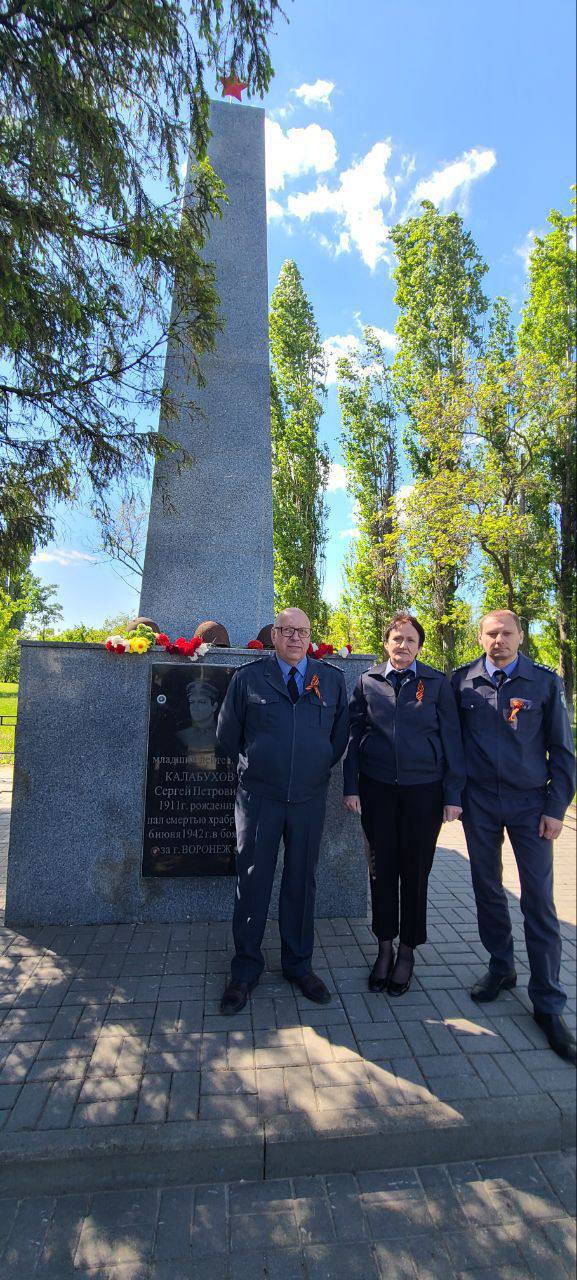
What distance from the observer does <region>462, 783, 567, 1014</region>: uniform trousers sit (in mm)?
2664

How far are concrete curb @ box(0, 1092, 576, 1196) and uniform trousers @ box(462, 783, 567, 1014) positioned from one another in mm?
563

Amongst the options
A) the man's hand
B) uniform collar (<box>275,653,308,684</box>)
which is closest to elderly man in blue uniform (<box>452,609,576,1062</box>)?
the man's hand

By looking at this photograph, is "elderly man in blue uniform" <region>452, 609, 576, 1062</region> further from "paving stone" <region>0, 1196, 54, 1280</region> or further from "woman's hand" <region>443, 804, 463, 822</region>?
"paving stone" <region>0, 1196, 54, 1280</region>

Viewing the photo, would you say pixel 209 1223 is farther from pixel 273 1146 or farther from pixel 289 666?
pixel 289 666

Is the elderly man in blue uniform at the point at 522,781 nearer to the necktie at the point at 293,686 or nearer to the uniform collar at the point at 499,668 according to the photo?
the uniform collar at the point at 499,668

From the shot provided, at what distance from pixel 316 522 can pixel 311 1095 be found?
21998 millimetres

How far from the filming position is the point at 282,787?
282cm

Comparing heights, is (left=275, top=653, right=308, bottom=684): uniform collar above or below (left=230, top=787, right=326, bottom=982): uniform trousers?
above

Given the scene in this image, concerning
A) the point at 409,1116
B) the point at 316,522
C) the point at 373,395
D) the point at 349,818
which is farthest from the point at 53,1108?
the point at 373,395

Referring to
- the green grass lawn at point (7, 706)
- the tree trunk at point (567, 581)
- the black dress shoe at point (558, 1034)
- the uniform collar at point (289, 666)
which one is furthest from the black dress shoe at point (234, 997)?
the tree trunk at point (567, 581)

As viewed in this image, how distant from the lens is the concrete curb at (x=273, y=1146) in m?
1.97

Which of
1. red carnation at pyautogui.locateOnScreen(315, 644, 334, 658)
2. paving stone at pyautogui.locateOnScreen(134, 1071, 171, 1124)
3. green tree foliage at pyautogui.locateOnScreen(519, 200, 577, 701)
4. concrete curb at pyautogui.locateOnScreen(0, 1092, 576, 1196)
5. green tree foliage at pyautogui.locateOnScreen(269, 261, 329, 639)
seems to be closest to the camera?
concrete curb at pyautogui.locateOnScreen(0, 1092, 576, 1196)

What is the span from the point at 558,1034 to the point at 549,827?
2.77 feet

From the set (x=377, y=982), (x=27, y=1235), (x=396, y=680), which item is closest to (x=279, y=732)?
(x=396, y=680)
